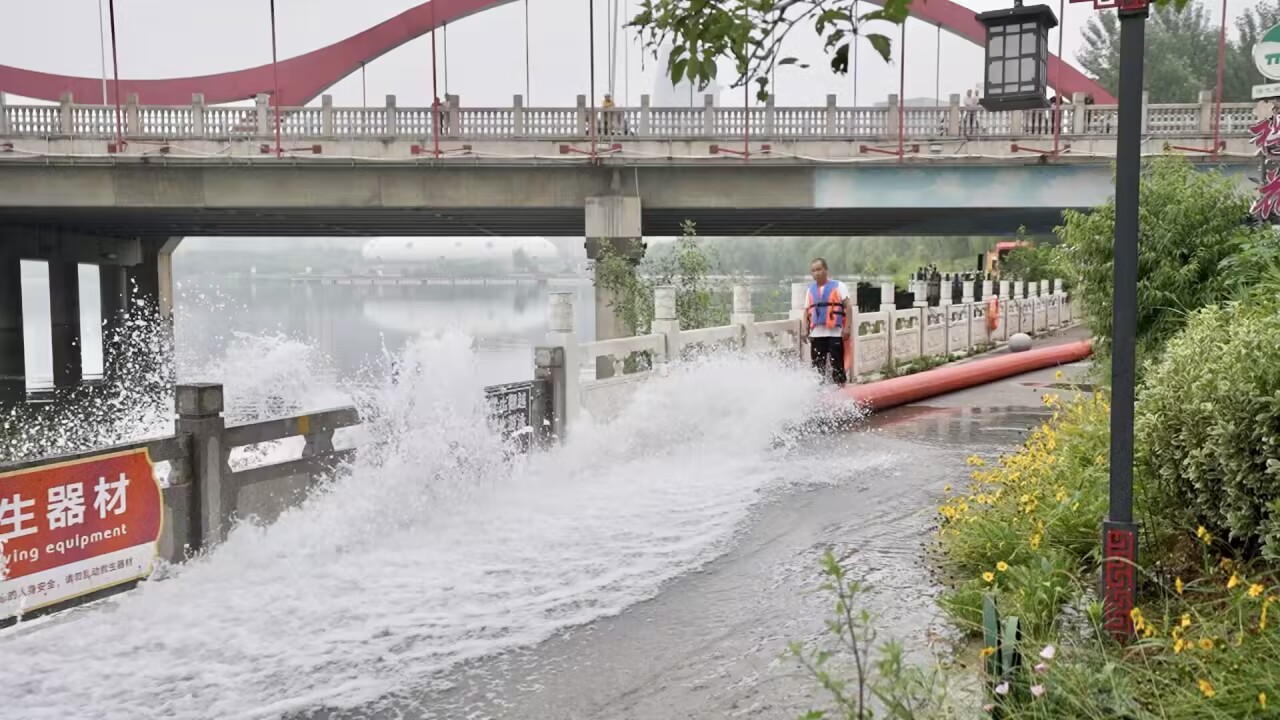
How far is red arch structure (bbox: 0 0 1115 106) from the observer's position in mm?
41906

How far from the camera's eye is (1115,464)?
4461 millimetres

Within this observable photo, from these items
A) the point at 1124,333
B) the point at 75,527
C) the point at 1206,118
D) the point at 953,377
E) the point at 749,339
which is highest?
the point at 1206,118

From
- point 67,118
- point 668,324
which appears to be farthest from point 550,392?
point 67,118

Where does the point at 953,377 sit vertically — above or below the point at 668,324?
below

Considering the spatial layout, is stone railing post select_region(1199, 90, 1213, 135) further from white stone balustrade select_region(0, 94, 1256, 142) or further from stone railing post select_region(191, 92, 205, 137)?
stone railing post select_region(191, 92, 205, 137)

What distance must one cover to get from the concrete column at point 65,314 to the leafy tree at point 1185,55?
55.2 metres

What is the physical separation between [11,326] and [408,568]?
3829 cm

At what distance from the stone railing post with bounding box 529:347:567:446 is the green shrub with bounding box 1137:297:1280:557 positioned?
6.62 metres

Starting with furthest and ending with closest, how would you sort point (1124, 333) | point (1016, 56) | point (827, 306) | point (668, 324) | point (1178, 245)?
point (827, 306) < point (1016, 56) < point (668, 324) < point (1178, 245) < point (1124, 333)

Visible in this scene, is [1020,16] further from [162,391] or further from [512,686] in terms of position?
[162,391]

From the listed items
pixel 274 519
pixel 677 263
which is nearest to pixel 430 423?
pixel 274 519

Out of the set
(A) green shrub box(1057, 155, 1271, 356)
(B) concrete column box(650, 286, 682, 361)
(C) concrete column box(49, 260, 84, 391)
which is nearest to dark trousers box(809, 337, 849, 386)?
(B) concrete column box(650, 286, 682, 361)

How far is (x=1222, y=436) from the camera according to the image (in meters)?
5.02

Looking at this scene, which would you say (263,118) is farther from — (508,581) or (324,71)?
(508,581)
